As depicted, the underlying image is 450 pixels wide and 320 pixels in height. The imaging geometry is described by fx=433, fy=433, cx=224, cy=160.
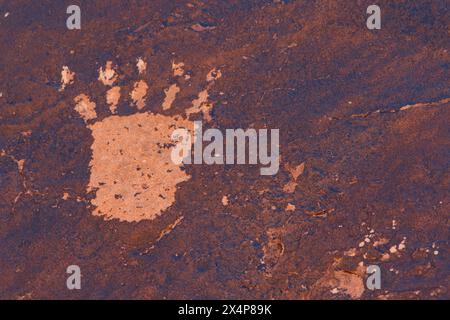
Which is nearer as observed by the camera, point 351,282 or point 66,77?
point 351,282

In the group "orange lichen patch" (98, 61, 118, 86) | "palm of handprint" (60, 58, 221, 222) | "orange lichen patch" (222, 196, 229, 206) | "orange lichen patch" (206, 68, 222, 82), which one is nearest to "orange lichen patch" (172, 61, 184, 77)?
"palm of handprint" (60, 58, 221, 222)

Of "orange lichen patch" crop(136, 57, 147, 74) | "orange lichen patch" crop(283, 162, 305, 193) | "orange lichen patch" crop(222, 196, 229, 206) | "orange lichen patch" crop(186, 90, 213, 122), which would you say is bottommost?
"orange lichen patch" crop(222, 196, 229, 206)

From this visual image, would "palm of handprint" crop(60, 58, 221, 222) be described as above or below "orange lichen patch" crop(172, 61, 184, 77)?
below

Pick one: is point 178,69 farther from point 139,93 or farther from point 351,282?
point 351,282

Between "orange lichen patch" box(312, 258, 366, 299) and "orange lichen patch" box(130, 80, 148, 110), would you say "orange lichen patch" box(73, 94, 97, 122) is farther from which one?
"orange lichen patch" box(312, 258, 366, 299)

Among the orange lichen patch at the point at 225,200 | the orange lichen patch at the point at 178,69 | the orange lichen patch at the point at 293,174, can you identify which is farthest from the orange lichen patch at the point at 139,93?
the orange lichen patch at the point at 293,174

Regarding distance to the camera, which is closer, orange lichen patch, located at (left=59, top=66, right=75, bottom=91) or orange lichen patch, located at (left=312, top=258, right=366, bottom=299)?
orange lichen patch, located at (left=312, top=258, right=366, bottom=299)

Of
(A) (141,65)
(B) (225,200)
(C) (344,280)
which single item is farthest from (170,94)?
(C) (344,280)

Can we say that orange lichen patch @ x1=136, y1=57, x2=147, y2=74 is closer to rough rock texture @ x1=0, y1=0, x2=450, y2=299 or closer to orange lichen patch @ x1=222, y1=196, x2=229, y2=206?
rough rock texture @ x1=0, y1=0, x2=450, y2=299
